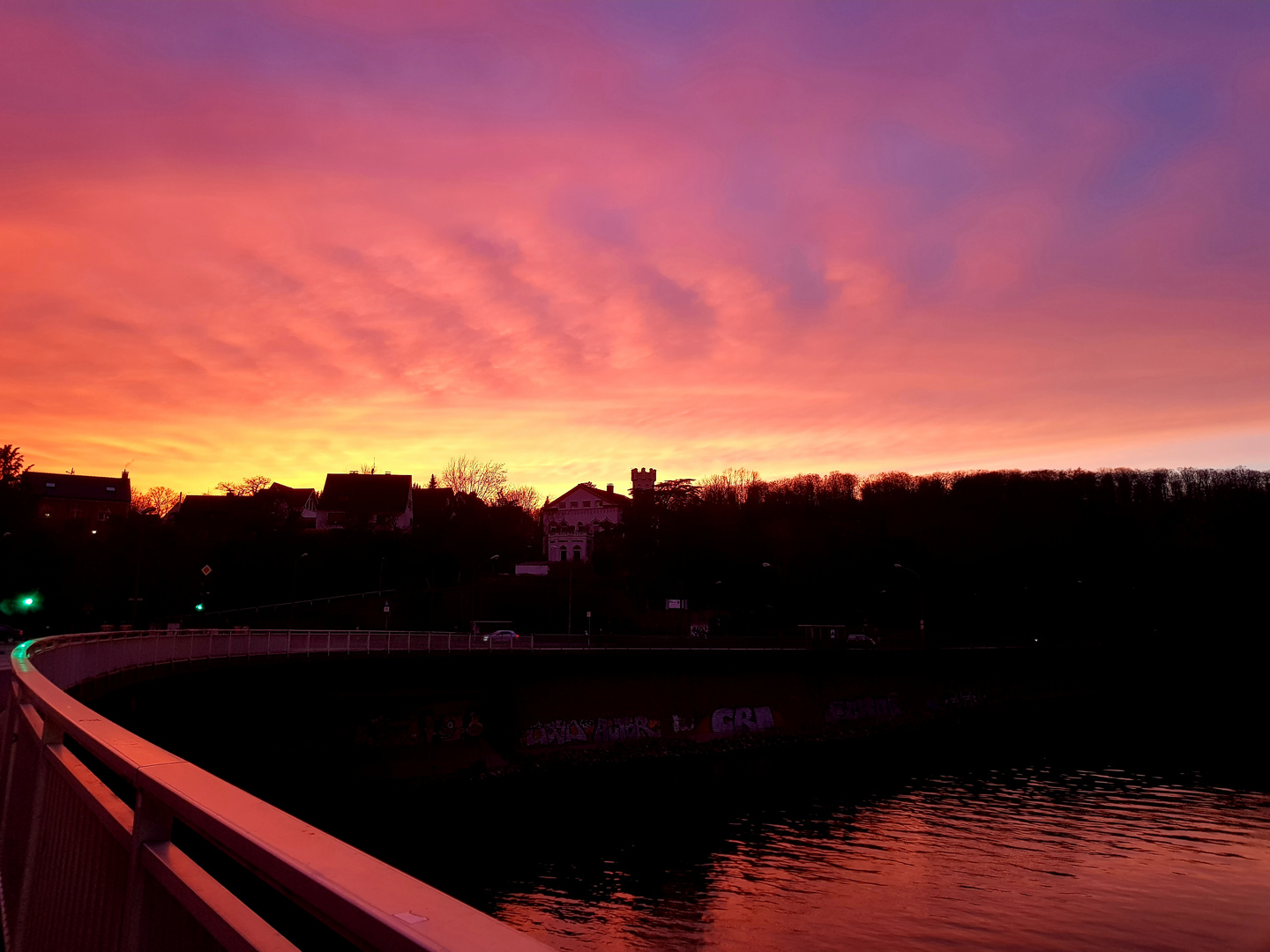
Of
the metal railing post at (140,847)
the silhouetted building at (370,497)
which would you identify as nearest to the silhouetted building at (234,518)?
the silhouetted building at (370,497)

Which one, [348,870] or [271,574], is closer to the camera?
[348,870]

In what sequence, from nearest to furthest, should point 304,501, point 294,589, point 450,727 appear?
1. point 450,727
2. point 294,589
3. point 304,501

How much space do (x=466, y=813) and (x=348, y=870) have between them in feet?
146

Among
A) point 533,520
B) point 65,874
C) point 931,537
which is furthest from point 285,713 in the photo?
point 533,520

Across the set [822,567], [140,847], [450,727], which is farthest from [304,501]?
[140,847]

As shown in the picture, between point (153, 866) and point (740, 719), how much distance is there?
65.2m

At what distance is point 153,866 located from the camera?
Result: 292 cm

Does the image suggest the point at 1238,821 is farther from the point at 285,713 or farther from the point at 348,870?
the point at 348,870

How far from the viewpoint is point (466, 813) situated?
43.0 meters

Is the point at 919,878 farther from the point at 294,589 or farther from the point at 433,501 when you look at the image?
the point at 433,501

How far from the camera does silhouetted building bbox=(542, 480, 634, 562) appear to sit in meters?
138

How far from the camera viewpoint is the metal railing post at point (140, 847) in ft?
9.86

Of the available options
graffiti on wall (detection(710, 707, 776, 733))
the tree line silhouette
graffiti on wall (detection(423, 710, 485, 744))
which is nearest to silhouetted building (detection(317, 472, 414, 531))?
the tree line silhouette

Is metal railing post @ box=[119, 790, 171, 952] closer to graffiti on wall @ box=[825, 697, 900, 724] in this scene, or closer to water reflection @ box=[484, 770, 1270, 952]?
water reflection @ box=[484, 770, 1270, 952]
